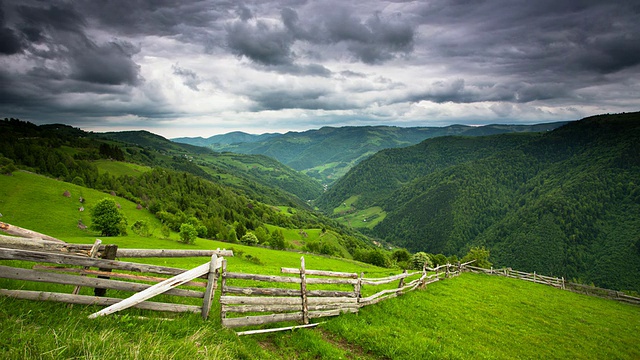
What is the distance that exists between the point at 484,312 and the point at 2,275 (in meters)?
23.4

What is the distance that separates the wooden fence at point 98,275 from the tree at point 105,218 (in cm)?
5363

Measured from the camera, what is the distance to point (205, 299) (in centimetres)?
918

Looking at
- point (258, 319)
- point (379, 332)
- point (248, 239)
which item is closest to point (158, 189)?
point (248, 239)

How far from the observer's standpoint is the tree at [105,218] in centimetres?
5152

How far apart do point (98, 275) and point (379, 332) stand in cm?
1017

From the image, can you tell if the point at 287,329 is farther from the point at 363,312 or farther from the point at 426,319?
the point at 426,319

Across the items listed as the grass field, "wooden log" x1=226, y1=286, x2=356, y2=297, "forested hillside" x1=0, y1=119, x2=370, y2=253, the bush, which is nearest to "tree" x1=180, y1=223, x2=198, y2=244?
the bush

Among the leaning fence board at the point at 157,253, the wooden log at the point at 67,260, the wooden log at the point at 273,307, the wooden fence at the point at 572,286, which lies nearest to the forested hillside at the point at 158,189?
the wooden fence at the point at 572,286

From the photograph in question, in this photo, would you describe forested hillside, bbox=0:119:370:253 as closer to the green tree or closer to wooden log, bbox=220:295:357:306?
the green tree

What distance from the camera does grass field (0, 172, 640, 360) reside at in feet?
18.0

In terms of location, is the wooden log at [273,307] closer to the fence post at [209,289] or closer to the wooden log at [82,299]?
the fence post at [209,289]

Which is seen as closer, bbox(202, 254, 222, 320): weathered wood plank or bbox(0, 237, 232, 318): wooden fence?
bbox(0, 237, 232, 318): wooden fence

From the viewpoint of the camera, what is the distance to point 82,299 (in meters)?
7.72

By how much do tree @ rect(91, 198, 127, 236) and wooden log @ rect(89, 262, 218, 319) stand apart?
55.3 metres
